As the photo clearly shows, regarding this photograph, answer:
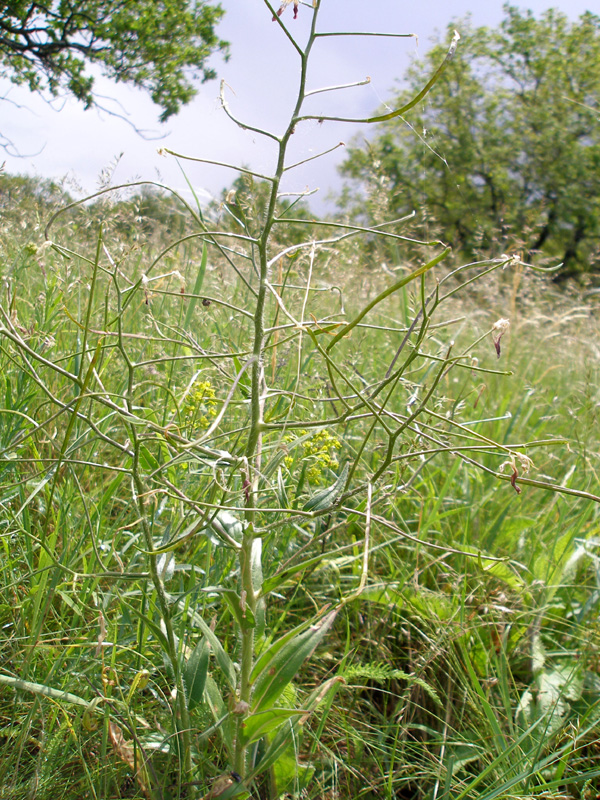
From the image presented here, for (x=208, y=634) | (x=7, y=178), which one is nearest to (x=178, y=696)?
(x=208, y=634)

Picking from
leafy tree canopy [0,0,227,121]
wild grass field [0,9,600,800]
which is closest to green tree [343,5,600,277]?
leafy tree canopy [0,0,227,121]

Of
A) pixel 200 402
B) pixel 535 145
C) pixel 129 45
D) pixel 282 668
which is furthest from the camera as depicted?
pixel 535 145

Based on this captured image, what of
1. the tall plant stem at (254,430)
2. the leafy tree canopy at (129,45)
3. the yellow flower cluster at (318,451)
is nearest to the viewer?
the tall plant stem at (254,430)

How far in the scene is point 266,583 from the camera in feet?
2.57

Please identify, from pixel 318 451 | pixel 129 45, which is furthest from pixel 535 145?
pixel 318 451

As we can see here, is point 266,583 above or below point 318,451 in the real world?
below

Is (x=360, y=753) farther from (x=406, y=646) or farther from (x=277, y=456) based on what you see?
(x=277, y=456)

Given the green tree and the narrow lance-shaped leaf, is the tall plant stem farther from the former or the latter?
the green tree

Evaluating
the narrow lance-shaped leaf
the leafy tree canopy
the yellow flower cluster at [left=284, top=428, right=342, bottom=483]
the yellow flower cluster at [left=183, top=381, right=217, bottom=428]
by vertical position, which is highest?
the leafy tree canopy

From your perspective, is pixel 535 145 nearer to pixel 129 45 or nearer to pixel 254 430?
pixel 129 45

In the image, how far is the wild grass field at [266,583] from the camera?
2.46 ft

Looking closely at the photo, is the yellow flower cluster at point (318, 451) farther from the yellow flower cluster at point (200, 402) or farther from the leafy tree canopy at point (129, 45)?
the leafy tree canopy at point (129, 45)

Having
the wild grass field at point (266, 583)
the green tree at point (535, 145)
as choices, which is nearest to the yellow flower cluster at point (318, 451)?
the wild grass field at point (266, 583)

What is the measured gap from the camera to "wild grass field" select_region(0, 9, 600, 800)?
75 centimetres
